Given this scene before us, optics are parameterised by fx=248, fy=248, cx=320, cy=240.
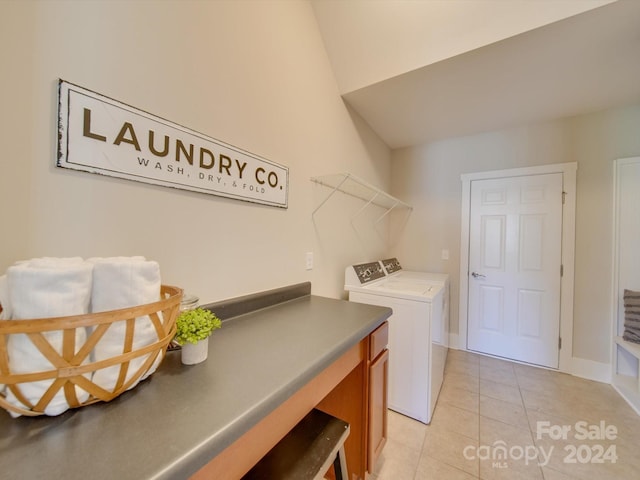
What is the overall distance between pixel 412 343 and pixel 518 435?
2.80 ft

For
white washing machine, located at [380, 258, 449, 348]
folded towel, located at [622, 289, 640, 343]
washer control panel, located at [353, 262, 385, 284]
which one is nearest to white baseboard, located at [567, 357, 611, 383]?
folded towel, located at [622, 289, 640, 343]

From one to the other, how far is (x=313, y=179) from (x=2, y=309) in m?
1.45

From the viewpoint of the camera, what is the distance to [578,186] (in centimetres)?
236

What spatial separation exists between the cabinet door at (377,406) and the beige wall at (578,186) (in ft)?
6.57

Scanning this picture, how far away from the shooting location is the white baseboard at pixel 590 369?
7.27 ft

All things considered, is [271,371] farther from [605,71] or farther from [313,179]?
[605,71]

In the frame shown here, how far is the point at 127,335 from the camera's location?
0.54m

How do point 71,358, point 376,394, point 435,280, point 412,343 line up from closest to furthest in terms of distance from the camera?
1. point 71,358
2. point 376,394
3. point 412,343
4. point 435,280

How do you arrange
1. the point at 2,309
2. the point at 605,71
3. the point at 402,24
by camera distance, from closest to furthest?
the point at 2,309 < the point at 402,24 < the point at 605,71

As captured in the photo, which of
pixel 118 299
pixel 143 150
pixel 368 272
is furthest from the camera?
pixel 368 272

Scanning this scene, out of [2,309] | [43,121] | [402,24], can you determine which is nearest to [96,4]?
[43,121]

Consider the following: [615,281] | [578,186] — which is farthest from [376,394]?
[578,186]

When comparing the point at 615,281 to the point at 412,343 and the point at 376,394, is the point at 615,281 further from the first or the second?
the point at 376,394

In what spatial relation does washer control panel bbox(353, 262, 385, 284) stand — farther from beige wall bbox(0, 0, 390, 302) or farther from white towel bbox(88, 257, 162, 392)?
white towel bbox(88, 257, 162, 392)
